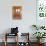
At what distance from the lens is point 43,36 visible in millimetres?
7020

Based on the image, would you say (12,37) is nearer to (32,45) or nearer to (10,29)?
(10,29)

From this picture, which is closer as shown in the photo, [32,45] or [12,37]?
[32,45]

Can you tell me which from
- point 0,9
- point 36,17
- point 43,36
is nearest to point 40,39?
point 43,36

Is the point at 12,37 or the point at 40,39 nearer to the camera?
the point at 40,39

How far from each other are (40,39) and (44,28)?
608 millimetres

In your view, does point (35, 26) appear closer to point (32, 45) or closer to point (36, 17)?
point (36, 17)

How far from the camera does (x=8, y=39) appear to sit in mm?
7102

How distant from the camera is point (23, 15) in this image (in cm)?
700

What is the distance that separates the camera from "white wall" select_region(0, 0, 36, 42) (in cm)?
695

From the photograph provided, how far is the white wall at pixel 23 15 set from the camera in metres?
6.95

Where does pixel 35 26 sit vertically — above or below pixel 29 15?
below

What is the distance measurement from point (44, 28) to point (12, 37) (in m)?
1.38

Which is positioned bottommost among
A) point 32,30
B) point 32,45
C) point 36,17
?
point 32,45

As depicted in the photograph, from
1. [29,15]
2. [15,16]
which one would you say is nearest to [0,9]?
[15,16]
